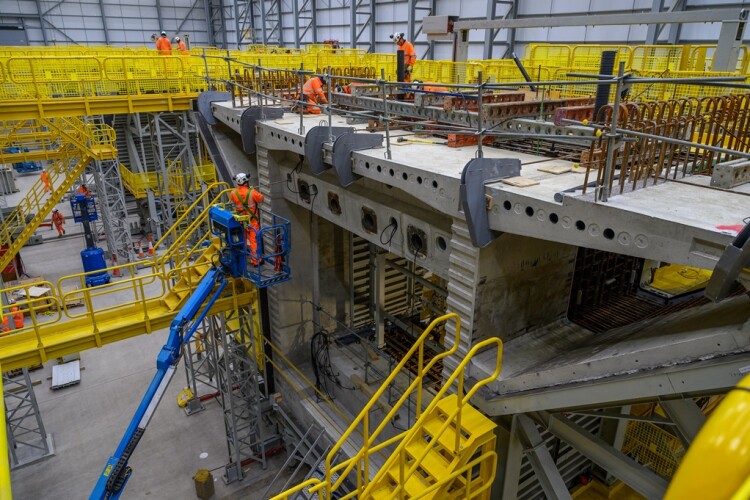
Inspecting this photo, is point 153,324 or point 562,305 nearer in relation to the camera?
point 562,305

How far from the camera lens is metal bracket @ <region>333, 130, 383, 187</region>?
674 centimetres

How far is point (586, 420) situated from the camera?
8.18 meters

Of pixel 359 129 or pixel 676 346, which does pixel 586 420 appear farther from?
pixel 359 129

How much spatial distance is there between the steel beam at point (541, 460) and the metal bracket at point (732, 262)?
9.50 ft

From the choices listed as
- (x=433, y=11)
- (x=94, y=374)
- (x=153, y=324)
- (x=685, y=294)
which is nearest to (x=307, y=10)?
(x=433, y=11)

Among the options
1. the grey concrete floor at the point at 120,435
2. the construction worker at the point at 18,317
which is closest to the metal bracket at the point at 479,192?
the construction worker at the point at 18,317

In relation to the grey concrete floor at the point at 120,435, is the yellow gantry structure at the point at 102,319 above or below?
above

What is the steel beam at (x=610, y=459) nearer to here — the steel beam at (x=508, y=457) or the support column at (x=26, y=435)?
the steel beam at (x=508, y=457)

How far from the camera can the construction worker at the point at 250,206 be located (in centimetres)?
834

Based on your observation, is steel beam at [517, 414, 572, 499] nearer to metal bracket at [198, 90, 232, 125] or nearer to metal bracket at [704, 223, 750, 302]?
metal bracket at [704, 223, 750, 302]

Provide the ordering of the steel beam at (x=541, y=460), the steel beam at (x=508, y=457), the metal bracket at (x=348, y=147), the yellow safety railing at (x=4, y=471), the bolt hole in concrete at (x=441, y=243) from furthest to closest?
the metal bracket at (x=348, y=147) → the bolt hole in concrete at (x=441, y=243) → the steel beam at (x=508, y=457) → the steel beam at (x=541, y=460) → the yellow safety railing at (x=4, y=471)

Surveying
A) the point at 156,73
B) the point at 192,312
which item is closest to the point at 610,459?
the point at 192,312

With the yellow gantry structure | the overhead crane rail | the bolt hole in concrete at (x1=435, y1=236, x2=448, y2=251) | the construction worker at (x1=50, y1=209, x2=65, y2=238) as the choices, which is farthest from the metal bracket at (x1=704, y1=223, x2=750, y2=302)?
the construction worker at (x1=50, y1=209, x2=65, y2=238)

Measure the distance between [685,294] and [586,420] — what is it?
2.41m
